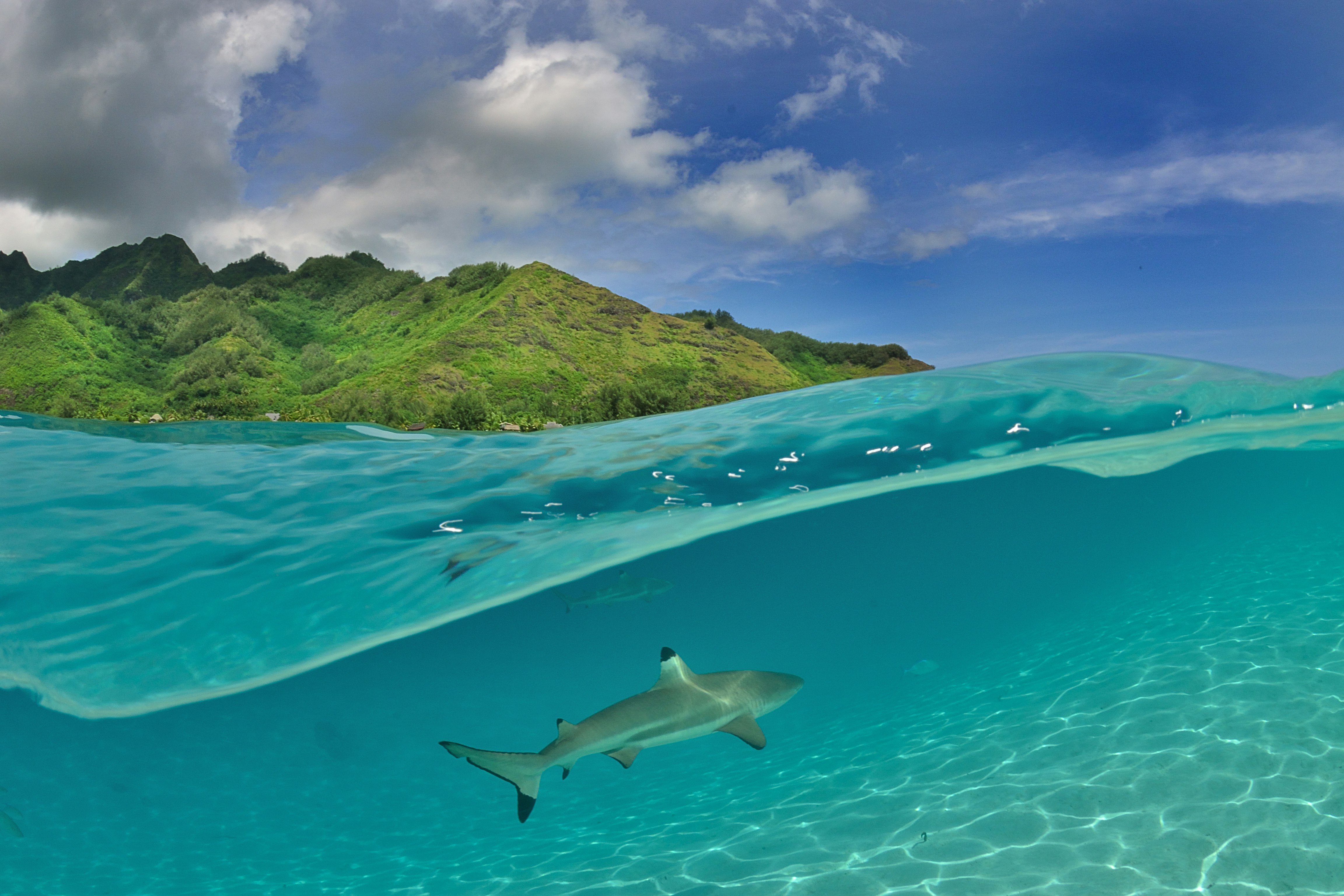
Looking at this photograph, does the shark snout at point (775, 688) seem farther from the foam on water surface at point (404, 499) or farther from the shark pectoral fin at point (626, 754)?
the foam on water surface at point (404, 499)

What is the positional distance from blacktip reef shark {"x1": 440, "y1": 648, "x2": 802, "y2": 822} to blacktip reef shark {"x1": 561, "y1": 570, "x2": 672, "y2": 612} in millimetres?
2925

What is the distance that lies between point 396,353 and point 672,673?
64.3 m

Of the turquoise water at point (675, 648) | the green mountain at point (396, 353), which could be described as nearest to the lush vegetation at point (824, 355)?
the green mountain at point (396, 353)

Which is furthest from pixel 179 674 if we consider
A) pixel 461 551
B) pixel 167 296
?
pixel 167 296

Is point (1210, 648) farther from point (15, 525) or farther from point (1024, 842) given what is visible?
point (15, 525)

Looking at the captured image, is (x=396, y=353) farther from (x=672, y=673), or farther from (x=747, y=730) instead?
(x=747, y=730)

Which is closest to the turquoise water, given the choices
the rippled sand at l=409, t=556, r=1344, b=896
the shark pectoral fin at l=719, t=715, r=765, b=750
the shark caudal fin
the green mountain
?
the rippled sand at l=409, t=556, r=1344, b=896

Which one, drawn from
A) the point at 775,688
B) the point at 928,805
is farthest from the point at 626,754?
the point at 928,805

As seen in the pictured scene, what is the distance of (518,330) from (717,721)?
54784 mm

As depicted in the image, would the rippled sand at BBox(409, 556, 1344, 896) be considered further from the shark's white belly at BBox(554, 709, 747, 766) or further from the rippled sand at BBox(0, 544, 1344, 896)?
the shark's white belly at BBox(554, 709, 747, 766)

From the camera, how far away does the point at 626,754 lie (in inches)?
247

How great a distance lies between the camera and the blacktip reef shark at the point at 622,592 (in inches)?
389

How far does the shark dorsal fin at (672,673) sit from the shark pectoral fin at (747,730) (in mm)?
611

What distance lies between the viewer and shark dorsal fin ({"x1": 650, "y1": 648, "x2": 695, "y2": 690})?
6.82m
